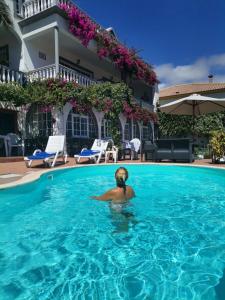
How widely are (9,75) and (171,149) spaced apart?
27.0ft

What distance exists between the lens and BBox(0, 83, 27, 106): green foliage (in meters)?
11.5

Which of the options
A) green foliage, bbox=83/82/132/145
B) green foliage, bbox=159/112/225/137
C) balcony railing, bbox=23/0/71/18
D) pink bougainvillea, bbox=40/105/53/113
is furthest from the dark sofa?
green foliage, bbox=159/112/225/137

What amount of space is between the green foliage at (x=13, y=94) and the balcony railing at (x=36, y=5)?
454cm

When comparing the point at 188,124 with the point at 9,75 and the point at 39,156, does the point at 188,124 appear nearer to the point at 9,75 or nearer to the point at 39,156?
the point at 9,75

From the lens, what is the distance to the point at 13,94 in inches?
464

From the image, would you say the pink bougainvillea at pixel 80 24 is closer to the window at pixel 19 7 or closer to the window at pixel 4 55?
the window at pixel 19 7

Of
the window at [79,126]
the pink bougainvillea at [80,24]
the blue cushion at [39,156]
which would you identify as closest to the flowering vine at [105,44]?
the pink bougainvillea at [80,24]

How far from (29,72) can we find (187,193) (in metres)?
10.7

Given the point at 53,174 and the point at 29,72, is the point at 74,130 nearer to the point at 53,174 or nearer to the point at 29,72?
the point at 29,72

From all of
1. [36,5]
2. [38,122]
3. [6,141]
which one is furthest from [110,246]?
[36,5]

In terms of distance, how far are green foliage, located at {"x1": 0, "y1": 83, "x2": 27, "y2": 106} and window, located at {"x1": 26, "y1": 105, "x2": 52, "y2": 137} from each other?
114 centimetres

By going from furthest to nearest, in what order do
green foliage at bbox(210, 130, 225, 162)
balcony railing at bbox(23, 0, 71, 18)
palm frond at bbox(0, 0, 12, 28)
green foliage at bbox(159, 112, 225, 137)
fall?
1. green foliage at bbox(159, 112, 225, 137)
2. balcony railing at bbox(23, 0, 71, 18)
3. palm frond at bbox(0, 0, 12, 28)
4. green foliage at bbox(210, 130, 225, 162)

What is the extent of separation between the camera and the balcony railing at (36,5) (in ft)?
44.0

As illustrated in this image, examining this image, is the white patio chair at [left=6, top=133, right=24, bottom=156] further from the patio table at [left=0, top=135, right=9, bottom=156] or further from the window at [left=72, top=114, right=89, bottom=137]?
the window at [left=72, top=114, right=89, bottom=137]
